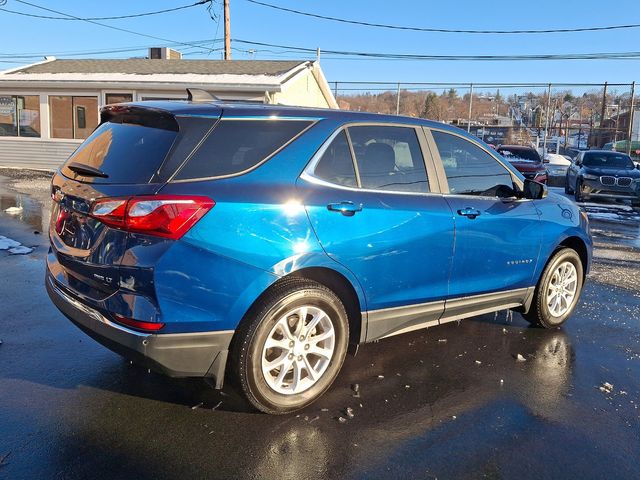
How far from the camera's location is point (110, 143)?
3.31 metres

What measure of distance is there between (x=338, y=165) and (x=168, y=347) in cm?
148

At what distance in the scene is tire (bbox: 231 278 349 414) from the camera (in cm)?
300

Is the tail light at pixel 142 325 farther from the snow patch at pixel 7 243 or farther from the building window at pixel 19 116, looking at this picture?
the building window at pixel 19 116

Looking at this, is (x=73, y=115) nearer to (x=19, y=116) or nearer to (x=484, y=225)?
(x=19, y=116)

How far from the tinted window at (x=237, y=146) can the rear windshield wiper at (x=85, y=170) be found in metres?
0.57

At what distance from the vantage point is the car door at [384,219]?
325 cm

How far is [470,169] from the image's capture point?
4258 millimetres

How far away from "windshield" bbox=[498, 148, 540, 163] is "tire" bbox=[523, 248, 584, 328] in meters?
13.1

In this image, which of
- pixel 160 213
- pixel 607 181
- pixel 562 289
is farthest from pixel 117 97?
pixel 160 213

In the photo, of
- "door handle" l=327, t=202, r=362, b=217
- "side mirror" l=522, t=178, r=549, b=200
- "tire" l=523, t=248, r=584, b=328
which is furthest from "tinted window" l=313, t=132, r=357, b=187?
"tire" l=523, t=248, r=584, b=328

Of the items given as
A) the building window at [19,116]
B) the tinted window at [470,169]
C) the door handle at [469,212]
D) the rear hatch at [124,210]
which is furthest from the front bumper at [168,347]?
the building window at [19,116]

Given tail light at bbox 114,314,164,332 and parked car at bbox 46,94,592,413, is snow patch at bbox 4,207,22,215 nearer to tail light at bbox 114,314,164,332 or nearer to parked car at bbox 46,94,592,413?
parked car at bbox 46,94,592,413

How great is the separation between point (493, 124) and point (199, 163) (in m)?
32.1

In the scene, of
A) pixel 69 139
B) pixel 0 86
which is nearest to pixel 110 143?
pixel 69 139
